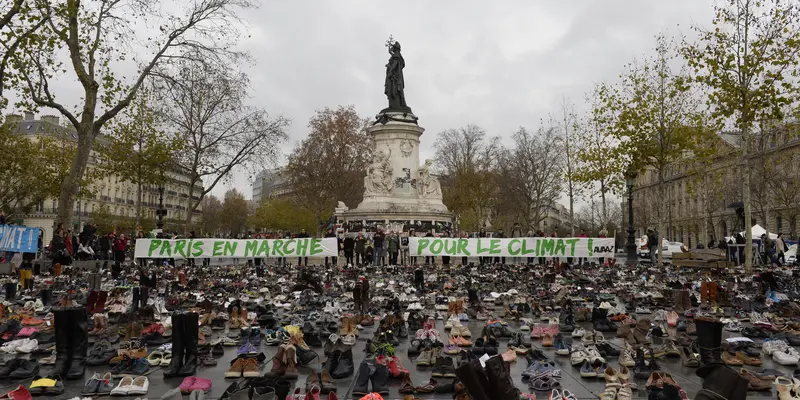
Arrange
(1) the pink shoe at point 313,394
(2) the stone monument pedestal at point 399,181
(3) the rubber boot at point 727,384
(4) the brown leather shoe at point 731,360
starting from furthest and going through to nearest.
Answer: (2) the stone monument pedestal at point 399,181, (4) the brown leather shoe at point 731,360, (1) the pink shoe at point 313,394, (3) the rubber boot at point 727,384

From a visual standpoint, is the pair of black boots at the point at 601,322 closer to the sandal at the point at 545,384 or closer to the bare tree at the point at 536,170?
the sandal at the point at 545,384

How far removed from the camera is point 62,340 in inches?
230

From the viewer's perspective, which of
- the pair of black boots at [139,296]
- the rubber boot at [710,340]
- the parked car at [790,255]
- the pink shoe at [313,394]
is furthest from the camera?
the parked car at [790,255]

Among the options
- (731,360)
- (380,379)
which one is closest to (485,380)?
(380,379)

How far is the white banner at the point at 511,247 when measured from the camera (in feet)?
71.2

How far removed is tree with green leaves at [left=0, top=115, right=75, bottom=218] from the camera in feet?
112

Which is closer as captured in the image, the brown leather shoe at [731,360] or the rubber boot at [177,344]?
the rubber boot at [177,344]

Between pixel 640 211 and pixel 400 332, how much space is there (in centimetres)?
7853

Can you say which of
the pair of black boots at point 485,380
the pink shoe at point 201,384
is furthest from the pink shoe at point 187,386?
the pair of black boots at point 485,380

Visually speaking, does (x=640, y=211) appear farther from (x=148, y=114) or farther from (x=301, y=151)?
(x=148, y=114)

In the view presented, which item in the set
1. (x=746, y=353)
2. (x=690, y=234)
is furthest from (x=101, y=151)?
(x=690, y=234)

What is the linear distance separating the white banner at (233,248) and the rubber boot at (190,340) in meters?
16.0

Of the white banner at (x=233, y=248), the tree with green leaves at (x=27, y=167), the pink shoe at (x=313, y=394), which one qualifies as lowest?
the pink shoe at (x=313, y=394)

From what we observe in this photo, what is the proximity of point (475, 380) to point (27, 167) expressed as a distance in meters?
39.5
